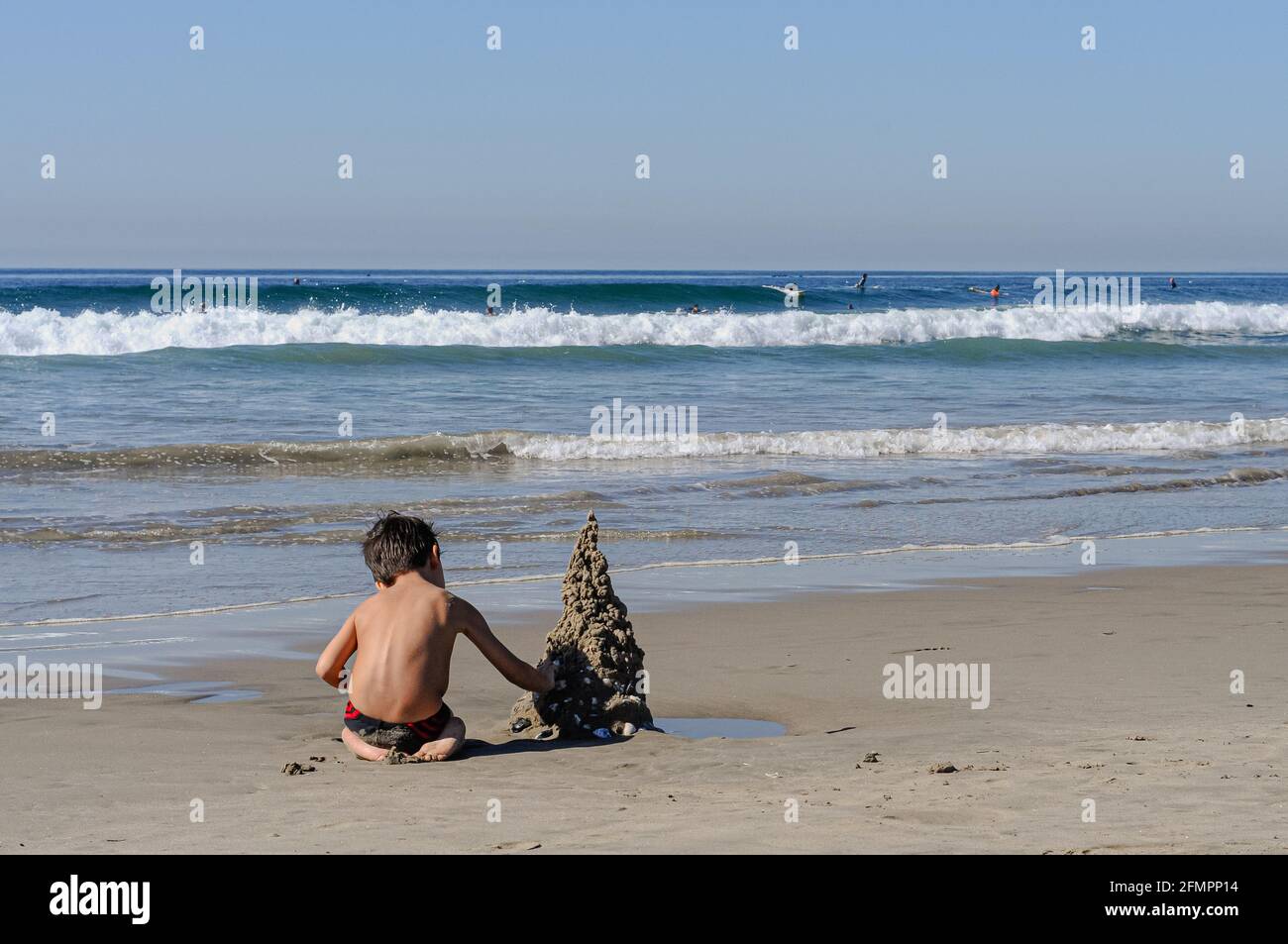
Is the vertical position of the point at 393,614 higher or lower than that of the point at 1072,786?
higher

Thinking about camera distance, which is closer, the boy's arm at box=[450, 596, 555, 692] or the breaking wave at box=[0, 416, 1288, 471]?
the boy's arm at box=[450, 596, 555, 692]

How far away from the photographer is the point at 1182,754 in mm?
4734

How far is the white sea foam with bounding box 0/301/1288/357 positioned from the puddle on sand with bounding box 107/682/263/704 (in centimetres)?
2477

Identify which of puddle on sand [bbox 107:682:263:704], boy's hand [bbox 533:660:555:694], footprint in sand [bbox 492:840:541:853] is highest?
boy's hand [bbox 533:660:555:694]

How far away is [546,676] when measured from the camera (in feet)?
17.3

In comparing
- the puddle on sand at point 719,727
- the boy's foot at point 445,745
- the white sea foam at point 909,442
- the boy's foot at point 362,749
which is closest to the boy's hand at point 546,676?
the boy's foot at point 445,745

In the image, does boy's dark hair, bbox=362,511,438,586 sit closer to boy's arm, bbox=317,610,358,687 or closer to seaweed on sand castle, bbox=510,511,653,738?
boy's arm, bbox=317,610,358,687

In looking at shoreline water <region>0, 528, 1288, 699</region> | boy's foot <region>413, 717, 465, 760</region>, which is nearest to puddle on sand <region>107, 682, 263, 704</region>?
shoreline water <region>0, 528, 1288, 699</region>

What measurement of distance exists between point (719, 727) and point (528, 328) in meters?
29.9

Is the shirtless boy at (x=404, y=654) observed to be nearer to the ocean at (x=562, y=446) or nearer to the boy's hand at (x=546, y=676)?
the boy's hand at (x=546, y=676)

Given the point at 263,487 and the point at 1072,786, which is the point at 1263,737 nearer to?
the point at 1072,786

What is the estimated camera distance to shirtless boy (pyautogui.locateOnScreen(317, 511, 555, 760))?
16.2 ft

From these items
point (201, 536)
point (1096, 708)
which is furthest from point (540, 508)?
point (1096, 708)

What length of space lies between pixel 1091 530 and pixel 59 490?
9.50m
